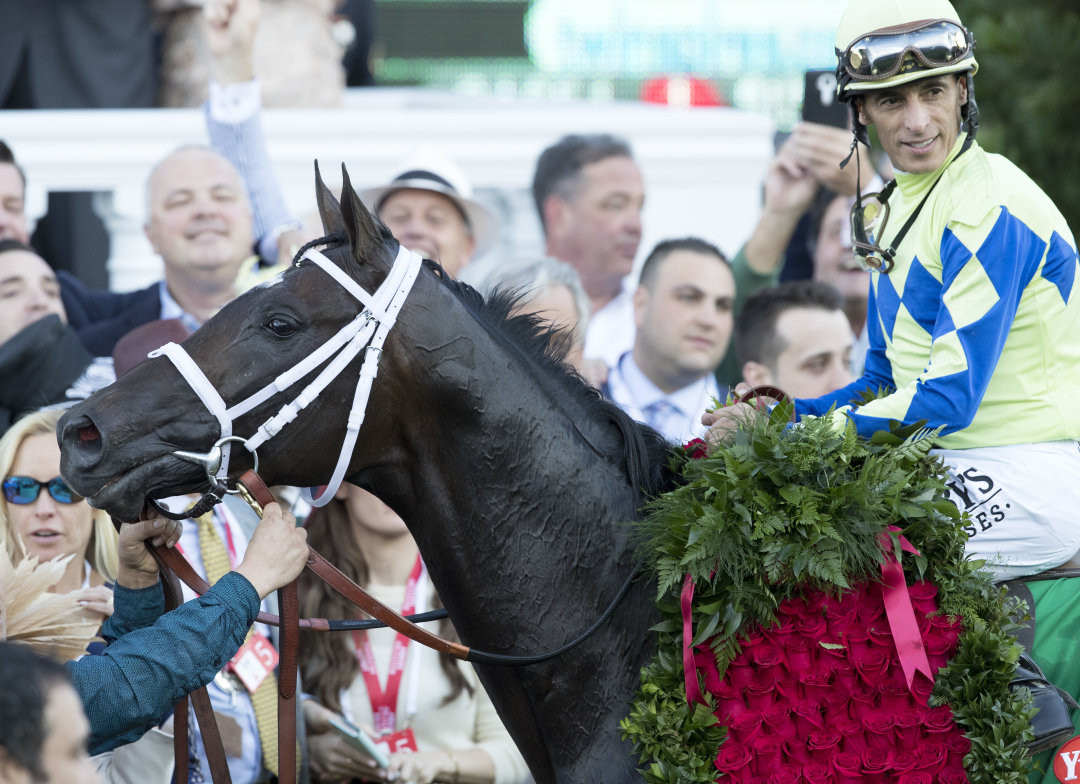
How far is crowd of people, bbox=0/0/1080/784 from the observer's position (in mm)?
2352

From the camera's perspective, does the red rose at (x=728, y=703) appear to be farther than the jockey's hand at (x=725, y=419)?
No

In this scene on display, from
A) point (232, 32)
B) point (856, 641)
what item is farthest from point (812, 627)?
point (232, 32)

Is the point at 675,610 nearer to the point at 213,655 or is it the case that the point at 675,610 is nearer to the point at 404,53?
the point at 213,655

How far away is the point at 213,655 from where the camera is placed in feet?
7.29

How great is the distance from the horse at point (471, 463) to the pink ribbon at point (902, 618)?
582mm

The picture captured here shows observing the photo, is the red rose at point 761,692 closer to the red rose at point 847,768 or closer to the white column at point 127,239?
the red rose at point 847,768

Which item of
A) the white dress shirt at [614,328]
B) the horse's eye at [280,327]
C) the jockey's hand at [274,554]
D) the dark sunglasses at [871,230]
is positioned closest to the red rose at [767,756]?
the jockey's hand at [274,554]

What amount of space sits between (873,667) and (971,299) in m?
0.92

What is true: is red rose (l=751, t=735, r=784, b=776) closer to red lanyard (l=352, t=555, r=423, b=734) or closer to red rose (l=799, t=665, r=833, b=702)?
Result: red rose (l=799, t=665, r=833, b=702)

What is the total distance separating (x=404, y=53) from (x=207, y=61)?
4.87 m

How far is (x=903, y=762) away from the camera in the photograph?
92.7 inches

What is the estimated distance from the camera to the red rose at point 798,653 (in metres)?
2.40

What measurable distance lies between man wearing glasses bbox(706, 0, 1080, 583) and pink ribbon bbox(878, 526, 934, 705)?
29 centimetres

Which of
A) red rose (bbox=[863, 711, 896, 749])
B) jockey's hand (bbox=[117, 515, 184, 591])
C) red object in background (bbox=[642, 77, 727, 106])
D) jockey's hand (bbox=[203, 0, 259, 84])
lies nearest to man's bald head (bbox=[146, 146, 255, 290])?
jockey's hand (bbox=[203, 0, 259, 84])
